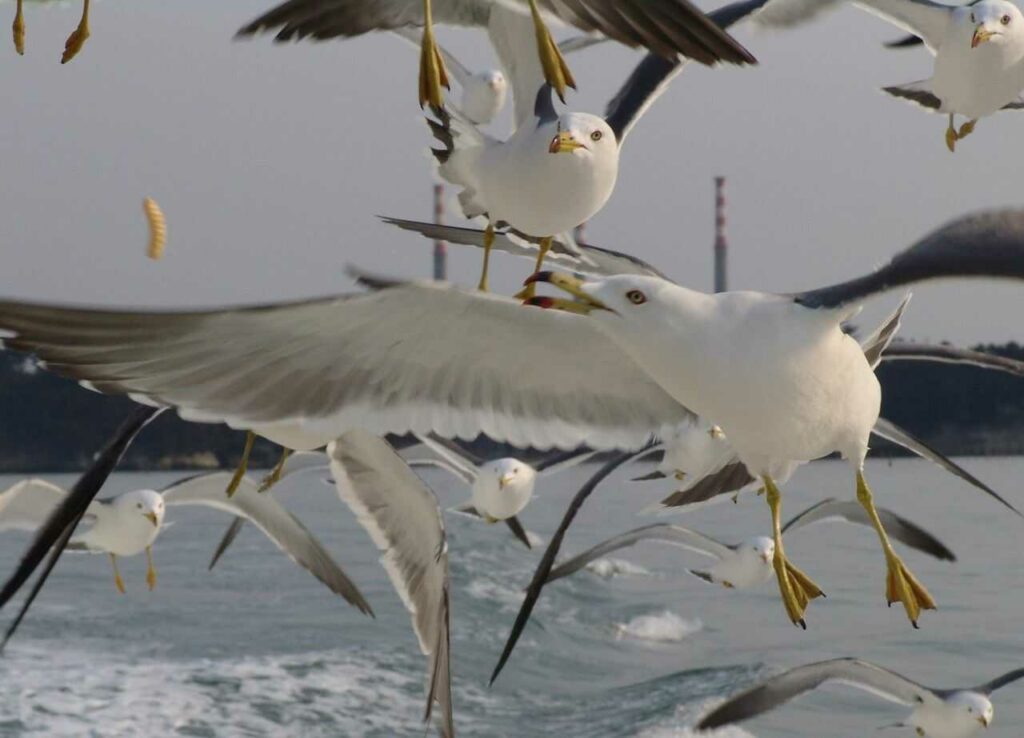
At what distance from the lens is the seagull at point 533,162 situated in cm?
375

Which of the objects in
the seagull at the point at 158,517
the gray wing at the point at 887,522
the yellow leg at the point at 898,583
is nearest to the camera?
the yellow leg at the point at 898,583

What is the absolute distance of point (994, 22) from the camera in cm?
466

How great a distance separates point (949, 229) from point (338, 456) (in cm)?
303

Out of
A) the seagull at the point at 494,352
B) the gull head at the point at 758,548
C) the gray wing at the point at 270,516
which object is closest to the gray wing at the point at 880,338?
the seagull at the point at 494,352

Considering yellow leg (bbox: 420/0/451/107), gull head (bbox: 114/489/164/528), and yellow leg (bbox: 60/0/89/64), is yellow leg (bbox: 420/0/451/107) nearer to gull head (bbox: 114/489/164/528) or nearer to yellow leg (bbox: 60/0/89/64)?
yellow leg (bbox: 60/0/89/64)

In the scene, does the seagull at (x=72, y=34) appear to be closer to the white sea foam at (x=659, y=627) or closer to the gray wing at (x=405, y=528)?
the gray wing at (x=405, y=528)

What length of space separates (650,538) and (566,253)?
298cm

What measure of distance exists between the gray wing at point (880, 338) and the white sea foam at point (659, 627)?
1295cm

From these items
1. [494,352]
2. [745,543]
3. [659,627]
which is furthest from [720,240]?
[494,352]

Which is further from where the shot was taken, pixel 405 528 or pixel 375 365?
pixel 405 528

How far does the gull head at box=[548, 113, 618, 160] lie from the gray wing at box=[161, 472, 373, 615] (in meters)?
2.78

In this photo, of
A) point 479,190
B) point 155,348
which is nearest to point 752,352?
point 155,348

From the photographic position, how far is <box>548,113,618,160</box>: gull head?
3.77 m

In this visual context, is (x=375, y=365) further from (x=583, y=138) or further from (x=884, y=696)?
(x=884, y=696)
